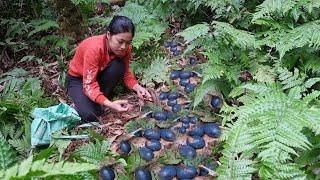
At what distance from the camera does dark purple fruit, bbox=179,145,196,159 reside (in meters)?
3.68

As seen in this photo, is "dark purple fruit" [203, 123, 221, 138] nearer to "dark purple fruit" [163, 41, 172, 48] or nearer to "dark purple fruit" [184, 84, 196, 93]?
"dark purple fruit" [184, 84, 196, 93]

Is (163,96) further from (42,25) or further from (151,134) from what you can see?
(42,25)

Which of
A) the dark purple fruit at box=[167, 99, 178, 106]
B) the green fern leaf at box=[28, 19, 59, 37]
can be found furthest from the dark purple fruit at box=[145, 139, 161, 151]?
the green fern leaf at box=[28, 19, 59, 37]

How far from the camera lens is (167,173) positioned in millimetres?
3473

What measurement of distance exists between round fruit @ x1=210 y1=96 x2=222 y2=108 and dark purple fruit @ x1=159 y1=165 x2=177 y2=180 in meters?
0.94

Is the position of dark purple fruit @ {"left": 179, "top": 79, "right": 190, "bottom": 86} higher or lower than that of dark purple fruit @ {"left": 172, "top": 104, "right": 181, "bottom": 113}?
higher

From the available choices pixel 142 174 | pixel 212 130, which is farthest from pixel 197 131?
pixel 142 174

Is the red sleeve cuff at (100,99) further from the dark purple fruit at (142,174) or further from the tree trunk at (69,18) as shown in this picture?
the tree trunk at (69,18)

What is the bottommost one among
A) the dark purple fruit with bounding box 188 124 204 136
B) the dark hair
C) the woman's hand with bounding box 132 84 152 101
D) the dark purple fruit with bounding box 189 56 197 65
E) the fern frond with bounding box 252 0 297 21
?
the dark purple fruit with bounding box 188 124 204 136

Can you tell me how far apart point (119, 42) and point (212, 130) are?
1270 millimetres

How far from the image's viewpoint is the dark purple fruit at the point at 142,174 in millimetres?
3441

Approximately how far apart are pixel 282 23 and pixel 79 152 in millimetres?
2431

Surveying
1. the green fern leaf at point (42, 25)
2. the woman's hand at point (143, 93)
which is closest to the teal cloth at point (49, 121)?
the woman's hand at point (143, 93)

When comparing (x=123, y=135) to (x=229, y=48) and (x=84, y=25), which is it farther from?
(x=84, y=25)
